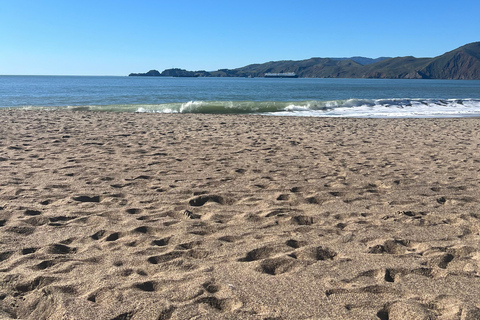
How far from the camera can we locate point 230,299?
259 cm

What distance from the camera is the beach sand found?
8.43ft

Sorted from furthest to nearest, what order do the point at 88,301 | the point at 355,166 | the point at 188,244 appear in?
the point at 355,166
the point at 188,244
the point at 88,301

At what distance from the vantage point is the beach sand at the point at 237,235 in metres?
2.57

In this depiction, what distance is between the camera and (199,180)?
5.55 metres

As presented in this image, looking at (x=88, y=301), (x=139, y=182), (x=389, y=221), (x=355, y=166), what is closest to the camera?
(x=88, y=301)

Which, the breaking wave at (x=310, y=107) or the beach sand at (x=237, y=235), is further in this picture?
the breaking wave at (x=310, y=107)

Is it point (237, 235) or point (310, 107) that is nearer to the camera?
point (237, 235)

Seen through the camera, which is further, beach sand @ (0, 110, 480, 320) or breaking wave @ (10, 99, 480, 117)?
breaking wave @ (10, 99, 480, 117)

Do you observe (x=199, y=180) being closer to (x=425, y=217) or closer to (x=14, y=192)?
(x=14, y=192)

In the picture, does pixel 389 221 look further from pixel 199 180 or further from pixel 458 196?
pixel 199 180

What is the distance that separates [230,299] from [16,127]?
34.0 ft

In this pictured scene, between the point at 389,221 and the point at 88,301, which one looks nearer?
the point at 88,301

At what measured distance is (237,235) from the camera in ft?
12.1

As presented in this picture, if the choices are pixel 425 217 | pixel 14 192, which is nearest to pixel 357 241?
pixel 425 217
